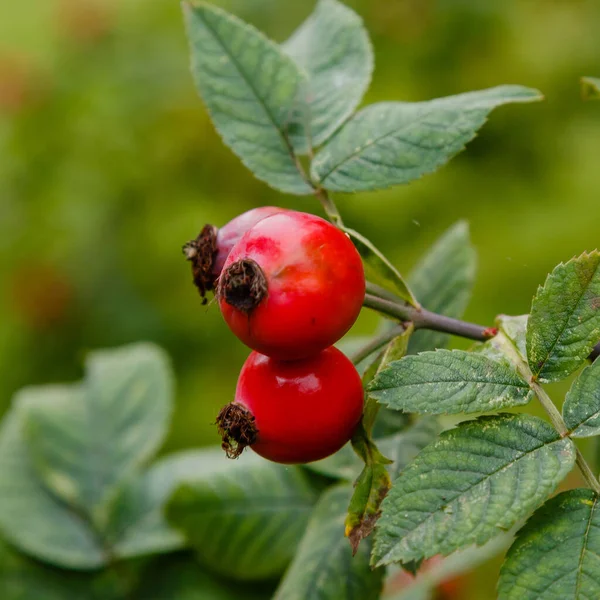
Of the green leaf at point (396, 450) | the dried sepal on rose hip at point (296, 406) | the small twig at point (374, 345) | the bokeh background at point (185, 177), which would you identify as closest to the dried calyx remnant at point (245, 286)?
the dried sepal on rose hip at point (296, 406)

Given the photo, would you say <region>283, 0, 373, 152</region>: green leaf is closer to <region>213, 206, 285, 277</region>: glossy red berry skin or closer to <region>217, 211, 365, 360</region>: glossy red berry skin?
<region>213, 206, 285, 277</region>: glossy red berry skin

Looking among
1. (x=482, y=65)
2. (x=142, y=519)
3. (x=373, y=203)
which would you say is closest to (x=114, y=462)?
(x=142, y=519)

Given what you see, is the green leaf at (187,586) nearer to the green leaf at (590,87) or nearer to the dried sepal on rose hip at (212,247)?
the dried sepal on rose hip at (212,247)

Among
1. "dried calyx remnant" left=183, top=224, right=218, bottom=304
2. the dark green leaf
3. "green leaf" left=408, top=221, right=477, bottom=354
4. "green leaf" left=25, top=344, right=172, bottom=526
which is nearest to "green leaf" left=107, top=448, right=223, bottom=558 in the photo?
"green leaf" left=25, top=344, right=172, bottom=526

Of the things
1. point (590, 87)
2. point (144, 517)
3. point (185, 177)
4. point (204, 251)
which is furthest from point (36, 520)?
point (185, 177)

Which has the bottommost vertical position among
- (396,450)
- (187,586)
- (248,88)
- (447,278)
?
(187,586)

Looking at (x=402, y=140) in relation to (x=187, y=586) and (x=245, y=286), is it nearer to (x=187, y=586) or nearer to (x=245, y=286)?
(x=245, y=286)
